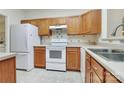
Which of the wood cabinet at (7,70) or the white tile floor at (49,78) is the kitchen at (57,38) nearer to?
the white tile floor at (49,78)

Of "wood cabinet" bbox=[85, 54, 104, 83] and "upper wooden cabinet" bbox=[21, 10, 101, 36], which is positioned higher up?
"upper wooden cabinet" bbox=[21, 10, 101, 36]

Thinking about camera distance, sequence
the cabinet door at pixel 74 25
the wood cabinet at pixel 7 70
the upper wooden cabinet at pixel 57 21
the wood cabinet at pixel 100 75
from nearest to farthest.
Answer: the wood cabinet at pixel 100 75, the wood cabinet at pixel 7 70, the cabinet door at pixel 74 25, the upper wooden cabinet at pixel 57 21

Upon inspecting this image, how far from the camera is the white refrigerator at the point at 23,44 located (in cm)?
366

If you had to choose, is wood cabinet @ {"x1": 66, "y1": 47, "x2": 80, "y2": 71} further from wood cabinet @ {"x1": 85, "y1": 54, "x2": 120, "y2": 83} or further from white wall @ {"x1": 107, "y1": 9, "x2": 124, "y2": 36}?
wood cabinet @ {"x1": 85, "y1": 54, "x2": 120, "y2": 83}

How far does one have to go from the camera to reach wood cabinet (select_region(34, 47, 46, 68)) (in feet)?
13.2

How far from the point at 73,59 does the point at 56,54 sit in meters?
0.57

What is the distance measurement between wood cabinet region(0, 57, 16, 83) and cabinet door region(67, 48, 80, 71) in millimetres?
2236

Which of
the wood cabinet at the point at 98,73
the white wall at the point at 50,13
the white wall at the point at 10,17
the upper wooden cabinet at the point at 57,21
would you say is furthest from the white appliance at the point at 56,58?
the wood cabinet at the point at 98,73

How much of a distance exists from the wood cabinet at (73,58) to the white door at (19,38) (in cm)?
133

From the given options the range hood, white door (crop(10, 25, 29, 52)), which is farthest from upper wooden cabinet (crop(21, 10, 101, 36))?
white door (crop(10, 25, 29, 52))

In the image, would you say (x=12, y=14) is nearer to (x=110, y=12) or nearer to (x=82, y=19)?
(x=82, y=19)

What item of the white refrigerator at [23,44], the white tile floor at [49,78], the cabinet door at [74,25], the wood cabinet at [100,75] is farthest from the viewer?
the cabinet door at [74,25]
